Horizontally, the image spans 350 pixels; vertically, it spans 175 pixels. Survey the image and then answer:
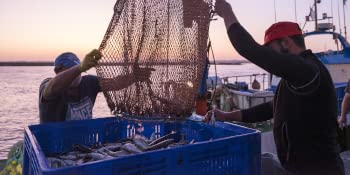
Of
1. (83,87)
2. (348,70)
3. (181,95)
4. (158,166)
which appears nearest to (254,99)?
(348,70)

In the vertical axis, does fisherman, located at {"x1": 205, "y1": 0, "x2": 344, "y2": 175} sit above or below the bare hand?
below

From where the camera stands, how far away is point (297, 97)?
8.65ft

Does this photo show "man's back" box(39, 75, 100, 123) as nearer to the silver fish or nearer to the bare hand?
the silver fish

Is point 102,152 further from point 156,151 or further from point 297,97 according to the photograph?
point 297,97

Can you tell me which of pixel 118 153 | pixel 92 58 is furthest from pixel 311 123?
pixel 92 58

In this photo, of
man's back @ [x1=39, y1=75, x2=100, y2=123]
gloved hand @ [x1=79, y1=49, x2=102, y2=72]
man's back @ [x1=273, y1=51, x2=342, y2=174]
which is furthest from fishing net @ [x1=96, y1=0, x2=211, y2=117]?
man's back @ [x1=39, y1=75, x2=100, y2=123]

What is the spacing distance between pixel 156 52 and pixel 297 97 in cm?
126

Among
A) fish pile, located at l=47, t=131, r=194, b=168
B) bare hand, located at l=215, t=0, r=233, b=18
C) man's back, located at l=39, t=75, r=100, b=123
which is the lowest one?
fish pile, located at l=47, t=131, r=194, b=168

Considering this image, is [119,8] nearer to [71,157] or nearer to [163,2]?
[163,2]

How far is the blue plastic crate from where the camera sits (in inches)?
79.6

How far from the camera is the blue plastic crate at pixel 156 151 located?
202 cm

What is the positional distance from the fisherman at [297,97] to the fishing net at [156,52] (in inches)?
13.8

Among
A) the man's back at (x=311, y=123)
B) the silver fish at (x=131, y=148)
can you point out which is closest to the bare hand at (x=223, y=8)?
the man's back at (x=311, y=123)

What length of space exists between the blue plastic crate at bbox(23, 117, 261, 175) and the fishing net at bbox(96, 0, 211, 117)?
544 mm
